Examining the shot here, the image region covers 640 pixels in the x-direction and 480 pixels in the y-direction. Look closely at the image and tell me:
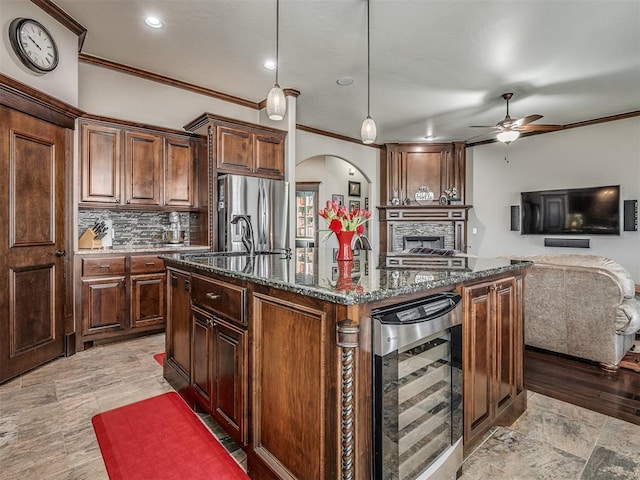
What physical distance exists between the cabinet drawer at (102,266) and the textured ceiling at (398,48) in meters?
2.08

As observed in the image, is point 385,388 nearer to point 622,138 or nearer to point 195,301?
point 195,301

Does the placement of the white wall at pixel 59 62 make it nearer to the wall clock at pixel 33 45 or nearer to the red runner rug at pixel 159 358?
the wall clock at pixel 33 45

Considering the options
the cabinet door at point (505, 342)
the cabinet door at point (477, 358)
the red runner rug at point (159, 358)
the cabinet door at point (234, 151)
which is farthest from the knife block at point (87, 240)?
the cabinet door at point (505, 342)

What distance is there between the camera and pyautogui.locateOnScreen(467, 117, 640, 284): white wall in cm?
535

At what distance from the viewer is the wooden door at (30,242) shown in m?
2.57

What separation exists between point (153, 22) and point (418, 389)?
11.3 feet

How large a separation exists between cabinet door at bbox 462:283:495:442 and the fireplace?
5644 millimetres

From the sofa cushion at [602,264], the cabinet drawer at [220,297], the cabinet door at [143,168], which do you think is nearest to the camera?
the cabinet drawer at [220,297]

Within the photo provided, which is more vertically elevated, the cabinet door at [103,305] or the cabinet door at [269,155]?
the cabinet door at [269,155]

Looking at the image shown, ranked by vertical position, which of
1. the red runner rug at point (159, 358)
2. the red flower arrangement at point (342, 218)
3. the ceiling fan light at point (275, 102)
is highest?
the ceiling fan light at point (275, 102)

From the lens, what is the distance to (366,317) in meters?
1.17

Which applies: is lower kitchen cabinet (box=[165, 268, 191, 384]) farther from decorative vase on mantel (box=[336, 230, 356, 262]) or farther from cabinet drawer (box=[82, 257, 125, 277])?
cabinet drawer (box=[82, 257, 125, 277])

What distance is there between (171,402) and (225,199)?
2.21 m

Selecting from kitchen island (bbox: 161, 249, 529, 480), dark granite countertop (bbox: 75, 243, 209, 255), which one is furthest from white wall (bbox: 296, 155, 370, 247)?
kitchen island (bbox: 161, 249, 529, 480)
